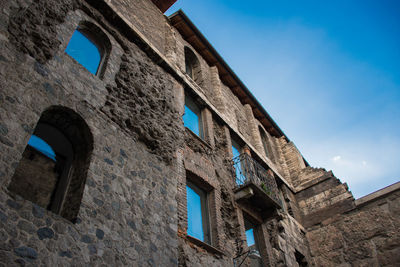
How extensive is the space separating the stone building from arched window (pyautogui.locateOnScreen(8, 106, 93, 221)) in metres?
0.02

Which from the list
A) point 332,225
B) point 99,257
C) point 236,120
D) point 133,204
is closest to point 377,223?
point 332,225

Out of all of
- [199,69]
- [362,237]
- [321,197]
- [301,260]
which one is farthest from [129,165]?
[321,197]

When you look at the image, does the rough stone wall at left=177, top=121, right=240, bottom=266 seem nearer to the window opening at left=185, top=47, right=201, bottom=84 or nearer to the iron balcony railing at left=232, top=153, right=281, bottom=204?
the iron balcony railing at left=232, top=153, right=281, bottom=204

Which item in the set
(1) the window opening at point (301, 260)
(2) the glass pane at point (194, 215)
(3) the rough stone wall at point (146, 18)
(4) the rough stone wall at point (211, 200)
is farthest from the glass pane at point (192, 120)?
(1) the window opening at point (301, 260)

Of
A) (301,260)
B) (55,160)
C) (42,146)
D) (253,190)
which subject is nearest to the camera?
(42,146)

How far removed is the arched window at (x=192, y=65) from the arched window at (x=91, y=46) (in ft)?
16.5

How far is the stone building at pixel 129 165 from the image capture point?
455 cm

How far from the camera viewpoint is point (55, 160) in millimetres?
5523

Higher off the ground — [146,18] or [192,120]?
[146,18]

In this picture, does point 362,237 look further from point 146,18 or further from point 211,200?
point 146,18

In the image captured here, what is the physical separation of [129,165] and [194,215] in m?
2.32

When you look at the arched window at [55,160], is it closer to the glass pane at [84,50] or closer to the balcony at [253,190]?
the glass pane at [84,50]

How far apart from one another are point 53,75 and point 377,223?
11.1m

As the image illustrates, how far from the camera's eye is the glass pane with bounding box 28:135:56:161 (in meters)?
5.27
